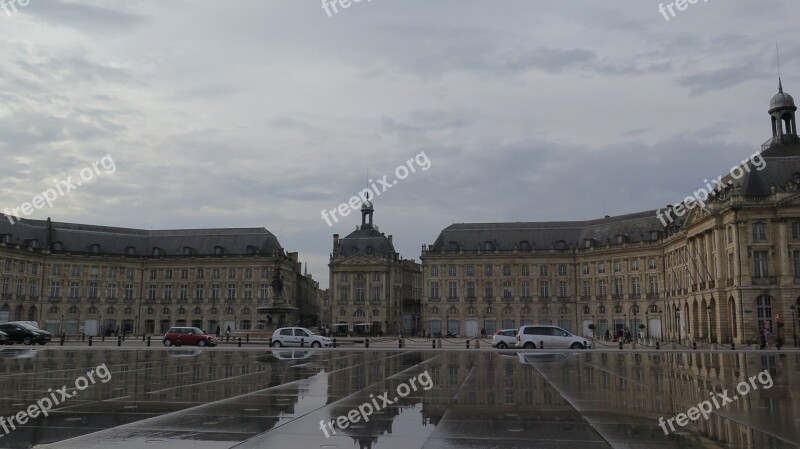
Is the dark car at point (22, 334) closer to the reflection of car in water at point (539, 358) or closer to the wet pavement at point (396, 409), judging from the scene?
the wet pavement at point (396, 409)

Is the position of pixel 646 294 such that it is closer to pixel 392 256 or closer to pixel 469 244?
pixel 469 244

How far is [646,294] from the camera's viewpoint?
287 feet

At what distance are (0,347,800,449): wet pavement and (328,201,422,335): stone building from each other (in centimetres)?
8093

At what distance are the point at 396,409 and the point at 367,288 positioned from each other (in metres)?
92.7

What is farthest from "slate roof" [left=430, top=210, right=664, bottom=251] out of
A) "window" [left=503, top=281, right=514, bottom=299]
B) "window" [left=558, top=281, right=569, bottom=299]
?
"window" [left=558, top=281, right=569, bottom=299]

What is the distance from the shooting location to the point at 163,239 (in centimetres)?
10838

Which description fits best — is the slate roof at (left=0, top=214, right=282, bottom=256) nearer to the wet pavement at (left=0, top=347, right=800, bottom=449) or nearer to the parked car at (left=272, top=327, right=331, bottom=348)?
the parked car at (left=272, top=327, right=331, bottom=348)

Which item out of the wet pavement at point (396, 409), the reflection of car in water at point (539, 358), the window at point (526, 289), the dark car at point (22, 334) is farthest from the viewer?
the window at point (526, 289)

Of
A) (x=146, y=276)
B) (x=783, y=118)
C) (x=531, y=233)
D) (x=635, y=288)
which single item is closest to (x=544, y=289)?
(x=531, y=233)

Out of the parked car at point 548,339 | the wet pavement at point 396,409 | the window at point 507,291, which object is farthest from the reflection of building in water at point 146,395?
the window at point 507,291

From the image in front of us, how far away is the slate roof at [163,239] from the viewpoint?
334ft

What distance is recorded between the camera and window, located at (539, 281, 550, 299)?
97.3 metres

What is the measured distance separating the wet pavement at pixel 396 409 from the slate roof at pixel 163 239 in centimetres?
8281

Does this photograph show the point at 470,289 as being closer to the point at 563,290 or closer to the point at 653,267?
the point at 563,290
